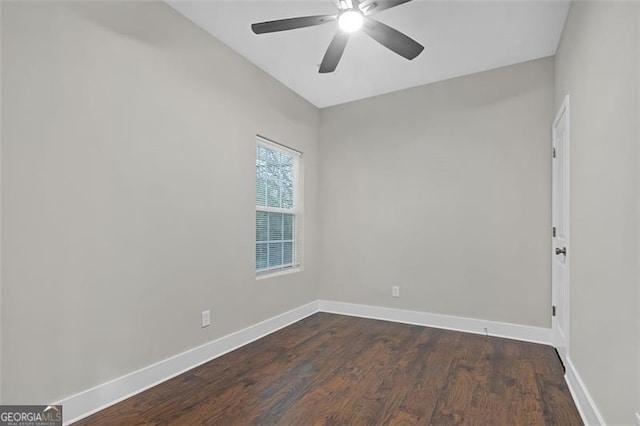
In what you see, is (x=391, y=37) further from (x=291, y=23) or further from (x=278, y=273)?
(x=278, y=273)

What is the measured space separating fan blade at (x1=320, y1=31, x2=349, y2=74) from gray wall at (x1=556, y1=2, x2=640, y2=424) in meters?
1.39

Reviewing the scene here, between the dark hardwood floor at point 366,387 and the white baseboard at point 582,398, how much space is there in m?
0.05

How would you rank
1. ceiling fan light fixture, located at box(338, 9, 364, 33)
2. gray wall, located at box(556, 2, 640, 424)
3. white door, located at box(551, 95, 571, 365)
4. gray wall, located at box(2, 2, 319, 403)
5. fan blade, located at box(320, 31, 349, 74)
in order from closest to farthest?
gray wall, located at box(556, 2, 640, 424), gray wall, located at box(2, 2, 319, 403), ceiling fan light fixture, located at box(338, 9, 364, 33), fan blade, located at box(320, 31, 349, 74), white door, located at box(551, 95, 571, 365)

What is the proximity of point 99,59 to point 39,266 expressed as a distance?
1.24m

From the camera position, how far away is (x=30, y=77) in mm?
1729

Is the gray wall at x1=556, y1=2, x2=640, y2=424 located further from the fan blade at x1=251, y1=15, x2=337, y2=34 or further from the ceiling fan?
the fan blade at x1=251, y1=15, x2=337, y2=34

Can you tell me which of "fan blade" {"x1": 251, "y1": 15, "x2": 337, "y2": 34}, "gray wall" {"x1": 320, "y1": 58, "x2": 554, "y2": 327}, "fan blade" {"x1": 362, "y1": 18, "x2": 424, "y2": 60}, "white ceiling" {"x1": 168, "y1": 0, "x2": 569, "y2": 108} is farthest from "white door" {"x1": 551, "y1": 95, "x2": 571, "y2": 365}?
"fan blade" {"x1": 251, "y1": 15, "x2": 337, "y2": 34}

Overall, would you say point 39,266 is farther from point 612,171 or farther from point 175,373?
point 612,171

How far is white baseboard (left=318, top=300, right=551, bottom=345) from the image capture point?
318 centimetres

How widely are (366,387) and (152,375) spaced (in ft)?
4.80

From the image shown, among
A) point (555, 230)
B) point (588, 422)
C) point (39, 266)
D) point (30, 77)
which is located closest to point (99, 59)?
point (30, 77)

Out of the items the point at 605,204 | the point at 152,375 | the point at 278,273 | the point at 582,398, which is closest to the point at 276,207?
the point at 278,273

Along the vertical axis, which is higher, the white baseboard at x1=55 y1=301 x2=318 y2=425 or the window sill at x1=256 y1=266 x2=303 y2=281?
the window sill at x1=256 y1=266 x2=303 y2=281

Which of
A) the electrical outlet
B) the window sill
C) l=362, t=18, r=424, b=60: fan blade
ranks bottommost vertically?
the electrical outlet
